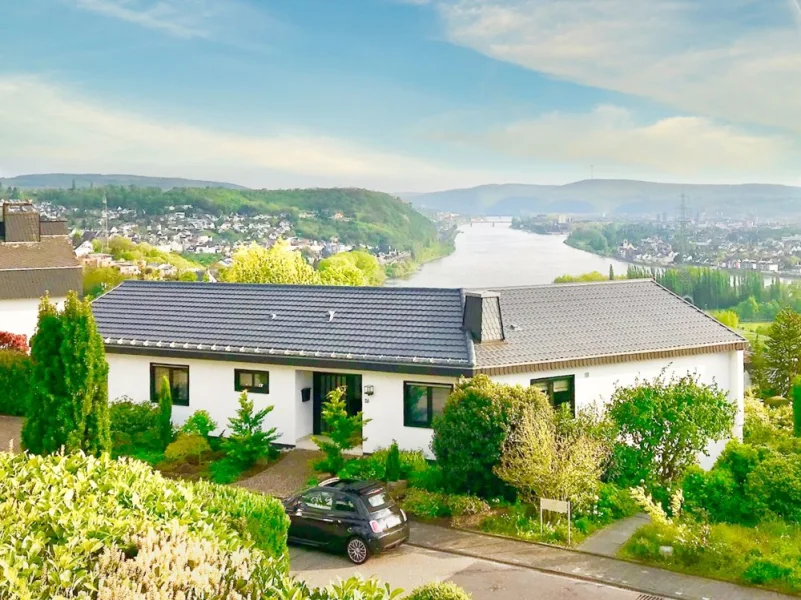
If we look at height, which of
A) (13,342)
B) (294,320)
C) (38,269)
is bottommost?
(13,342)

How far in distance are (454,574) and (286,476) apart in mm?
6034

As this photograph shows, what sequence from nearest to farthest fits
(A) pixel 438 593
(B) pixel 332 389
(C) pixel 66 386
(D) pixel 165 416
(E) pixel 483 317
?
(A) pixel 438 593 → (C) pixel 66 386 → (E) pixel 483 317 → (D) pixel 165 416 → (B) pixel 332 389

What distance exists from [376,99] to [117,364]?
40576 millimetres

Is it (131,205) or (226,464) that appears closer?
(226,464)

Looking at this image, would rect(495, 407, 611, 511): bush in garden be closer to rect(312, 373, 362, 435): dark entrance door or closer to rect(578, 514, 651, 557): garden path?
rect(578, 514, 651, 557): garden path

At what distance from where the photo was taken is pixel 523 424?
1398 centimetres

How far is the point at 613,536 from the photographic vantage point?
13.2 meters

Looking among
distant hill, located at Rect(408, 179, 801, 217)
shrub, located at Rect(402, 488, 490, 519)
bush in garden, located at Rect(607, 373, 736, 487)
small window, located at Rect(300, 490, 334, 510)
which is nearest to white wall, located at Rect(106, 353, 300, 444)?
shrub, located at Rect(402, 488, 490, 519)

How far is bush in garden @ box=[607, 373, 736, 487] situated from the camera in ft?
50.1

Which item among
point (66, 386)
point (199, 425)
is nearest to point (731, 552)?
point (66, 386)

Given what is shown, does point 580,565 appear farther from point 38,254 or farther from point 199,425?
point 38,254

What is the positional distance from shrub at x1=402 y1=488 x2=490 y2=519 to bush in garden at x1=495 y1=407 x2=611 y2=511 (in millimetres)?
705

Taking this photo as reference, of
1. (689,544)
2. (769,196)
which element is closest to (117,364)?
(689,544)

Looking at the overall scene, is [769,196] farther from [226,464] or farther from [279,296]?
[226,464]
